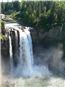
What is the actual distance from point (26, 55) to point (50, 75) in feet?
1.58

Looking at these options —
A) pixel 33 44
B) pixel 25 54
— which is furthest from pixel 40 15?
pixel 25 54

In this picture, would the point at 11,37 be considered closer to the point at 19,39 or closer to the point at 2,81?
the point at 19,39

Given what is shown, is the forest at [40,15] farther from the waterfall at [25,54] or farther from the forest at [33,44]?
the waterfall at [25,54]

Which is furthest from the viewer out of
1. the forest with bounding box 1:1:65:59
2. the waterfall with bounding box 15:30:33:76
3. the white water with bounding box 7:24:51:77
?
the waterfall with bounding box 15:30:33:76

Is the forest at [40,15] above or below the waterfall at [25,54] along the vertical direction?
above

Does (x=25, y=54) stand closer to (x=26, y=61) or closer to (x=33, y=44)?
(x=26, y=61)

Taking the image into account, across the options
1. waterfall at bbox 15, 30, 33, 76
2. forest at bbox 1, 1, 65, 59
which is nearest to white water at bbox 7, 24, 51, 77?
waterfall at bbox 15, 30, 33, 76

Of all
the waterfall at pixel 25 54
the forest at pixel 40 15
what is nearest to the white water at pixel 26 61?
Answer: the waterfall at pixel 25 54

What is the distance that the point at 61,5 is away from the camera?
3.75 metres

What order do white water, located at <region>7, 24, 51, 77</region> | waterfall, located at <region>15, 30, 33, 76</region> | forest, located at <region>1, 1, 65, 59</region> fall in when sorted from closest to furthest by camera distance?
forest, located at <region>1, 1, 65, 59</region>, white water, located at <region>7, 24, 51, 77</region>, waterfall, located at <region>15, 30, 33, 76</region>

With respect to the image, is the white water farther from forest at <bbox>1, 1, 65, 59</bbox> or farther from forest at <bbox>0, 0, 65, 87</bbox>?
forest at <bbox>1, 1, 65, 59</bbox>

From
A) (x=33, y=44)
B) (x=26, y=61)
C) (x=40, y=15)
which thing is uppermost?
(x=40, y=15)

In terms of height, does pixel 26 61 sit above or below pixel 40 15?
below

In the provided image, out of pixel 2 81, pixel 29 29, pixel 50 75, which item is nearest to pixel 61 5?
pixel 29 29
